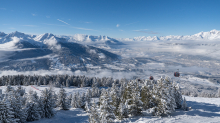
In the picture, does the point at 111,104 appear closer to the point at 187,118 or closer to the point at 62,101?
the point at 187,118

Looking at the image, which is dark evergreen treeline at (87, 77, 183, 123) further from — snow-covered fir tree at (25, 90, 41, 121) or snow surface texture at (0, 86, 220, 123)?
snow-covered fir tree at (25, 90, 41, 121)

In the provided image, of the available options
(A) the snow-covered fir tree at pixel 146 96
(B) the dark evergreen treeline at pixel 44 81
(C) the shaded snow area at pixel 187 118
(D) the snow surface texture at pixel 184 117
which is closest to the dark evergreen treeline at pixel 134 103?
(C) the shaded snow area at pixel 187 118

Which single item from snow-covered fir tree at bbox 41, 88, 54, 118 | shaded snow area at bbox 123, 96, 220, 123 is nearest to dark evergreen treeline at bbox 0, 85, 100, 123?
snow-covered fir tree at bbox 41, 88, 54, 118

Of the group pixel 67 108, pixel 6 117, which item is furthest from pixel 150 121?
pixel 67 108

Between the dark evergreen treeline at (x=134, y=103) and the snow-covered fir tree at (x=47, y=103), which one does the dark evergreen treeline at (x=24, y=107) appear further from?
the dark evergreen treeline at (x=134, y=103)

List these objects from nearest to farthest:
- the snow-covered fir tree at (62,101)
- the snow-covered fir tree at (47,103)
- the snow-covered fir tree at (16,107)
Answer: the snow-covered fir tree at (16,107) < the snow-covered fir tree at (47,103) < the snow-covered fir tree at (62,101)

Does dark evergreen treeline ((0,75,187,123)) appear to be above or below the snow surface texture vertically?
above

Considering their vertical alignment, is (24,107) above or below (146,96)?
below

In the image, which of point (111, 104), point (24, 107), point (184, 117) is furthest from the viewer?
point (24, 107)

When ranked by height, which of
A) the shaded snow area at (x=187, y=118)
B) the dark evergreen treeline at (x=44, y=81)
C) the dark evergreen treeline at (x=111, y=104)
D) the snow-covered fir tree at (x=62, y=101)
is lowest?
the dark evergreen treeline at (x=44, y=81)

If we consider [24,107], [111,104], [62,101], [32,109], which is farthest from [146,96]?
[24,107]

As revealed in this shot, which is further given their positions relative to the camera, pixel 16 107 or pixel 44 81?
pixel 44 81

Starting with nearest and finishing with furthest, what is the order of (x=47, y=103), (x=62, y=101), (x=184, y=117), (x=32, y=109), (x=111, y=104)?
(x=184, y=117) < (x=111, y=104) < (x=32, y=109) < (x=47, y=103) < (x=62, y=101)

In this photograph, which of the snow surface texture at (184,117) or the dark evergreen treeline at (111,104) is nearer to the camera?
the dark evergreen treeline at (111,104)
